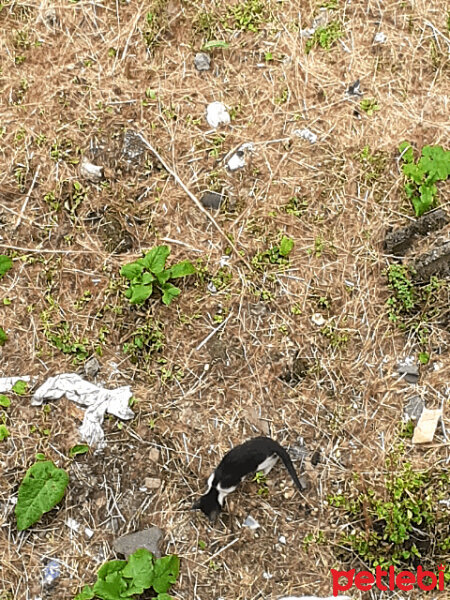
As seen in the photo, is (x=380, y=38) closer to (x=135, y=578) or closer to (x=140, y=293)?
(x=140, y=293)

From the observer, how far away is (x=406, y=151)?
3744mm

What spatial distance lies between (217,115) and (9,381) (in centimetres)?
195

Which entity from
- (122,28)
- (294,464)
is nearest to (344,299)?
(294,464)

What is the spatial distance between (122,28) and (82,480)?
8.92ft

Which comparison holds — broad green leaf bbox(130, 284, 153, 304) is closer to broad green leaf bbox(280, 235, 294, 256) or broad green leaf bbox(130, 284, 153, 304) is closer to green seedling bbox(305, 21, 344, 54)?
broad green leaf bbox(280, 235, 294, 256)

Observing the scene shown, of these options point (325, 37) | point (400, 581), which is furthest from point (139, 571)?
point (325, 37)

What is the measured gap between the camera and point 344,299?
3.56 m

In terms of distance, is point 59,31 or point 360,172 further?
point 59,31

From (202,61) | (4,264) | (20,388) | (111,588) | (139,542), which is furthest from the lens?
(202,61)

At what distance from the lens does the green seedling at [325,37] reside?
13.0 feet

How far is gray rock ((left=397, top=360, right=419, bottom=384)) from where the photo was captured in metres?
3.46

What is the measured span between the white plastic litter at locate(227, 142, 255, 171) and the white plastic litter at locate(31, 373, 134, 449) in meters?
1.41

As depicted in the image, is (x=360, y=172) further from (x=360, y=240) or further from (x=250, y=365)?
(x=250, y=365)

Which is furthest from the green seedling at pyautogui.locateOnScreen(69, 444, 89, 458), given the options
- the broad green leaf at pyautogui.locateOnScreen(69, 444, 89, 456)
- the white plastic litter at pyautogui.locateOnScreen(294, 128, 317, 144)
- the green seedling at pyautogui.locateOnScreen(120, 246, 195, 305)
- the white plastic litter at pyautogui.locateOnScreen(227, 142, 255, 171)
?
the white plastic litter at pyautogui.locateOnScreen(294, 128, 317, 144)
